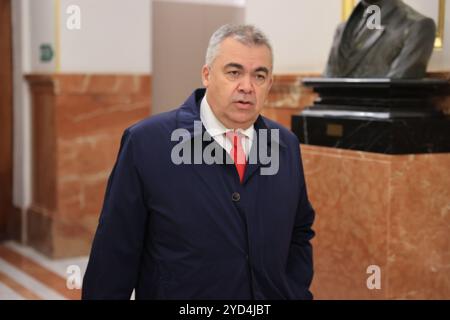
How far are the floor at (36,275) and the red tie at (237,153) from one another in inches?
156

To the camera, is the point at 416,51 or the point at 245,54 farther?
the point at 416,51

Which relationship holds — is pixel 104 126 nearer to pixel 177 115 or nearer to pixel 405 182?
pixel 405 182

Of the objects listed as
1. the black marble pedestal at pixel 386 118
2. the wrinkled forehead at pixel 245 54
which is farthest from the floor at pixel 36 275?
the wrinkled forehead at pixel 245 54

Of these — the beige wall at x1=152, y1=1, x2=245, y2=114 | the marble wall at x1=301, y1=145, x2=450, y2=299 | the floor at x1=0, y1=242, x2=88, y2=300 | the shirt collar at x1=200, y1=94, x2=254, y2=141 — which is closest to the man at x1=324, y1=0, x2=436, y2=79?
the marble wall at x1=301, y1=145, x2=450, y2=299

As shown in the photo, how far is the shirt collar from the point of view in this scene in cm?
228

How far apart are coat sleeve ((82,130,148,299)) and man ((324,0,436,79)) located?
281cm

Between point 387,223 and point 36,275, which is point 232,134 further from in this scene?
point 36,275

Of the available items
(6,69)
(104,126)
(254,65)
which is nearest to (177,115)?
(254,65)

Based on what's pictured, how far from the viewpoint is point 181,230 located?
219cm

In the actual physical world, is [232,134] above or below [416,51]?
below

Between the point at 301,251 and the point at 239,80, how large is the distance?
67 cm

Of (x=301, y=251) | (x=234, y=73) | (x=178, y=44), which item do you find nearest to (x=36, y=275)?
(x=178, y=44)

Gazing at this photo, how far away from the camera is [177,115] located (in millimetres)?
2332

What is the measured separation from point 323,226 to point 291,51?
2.08 metres
